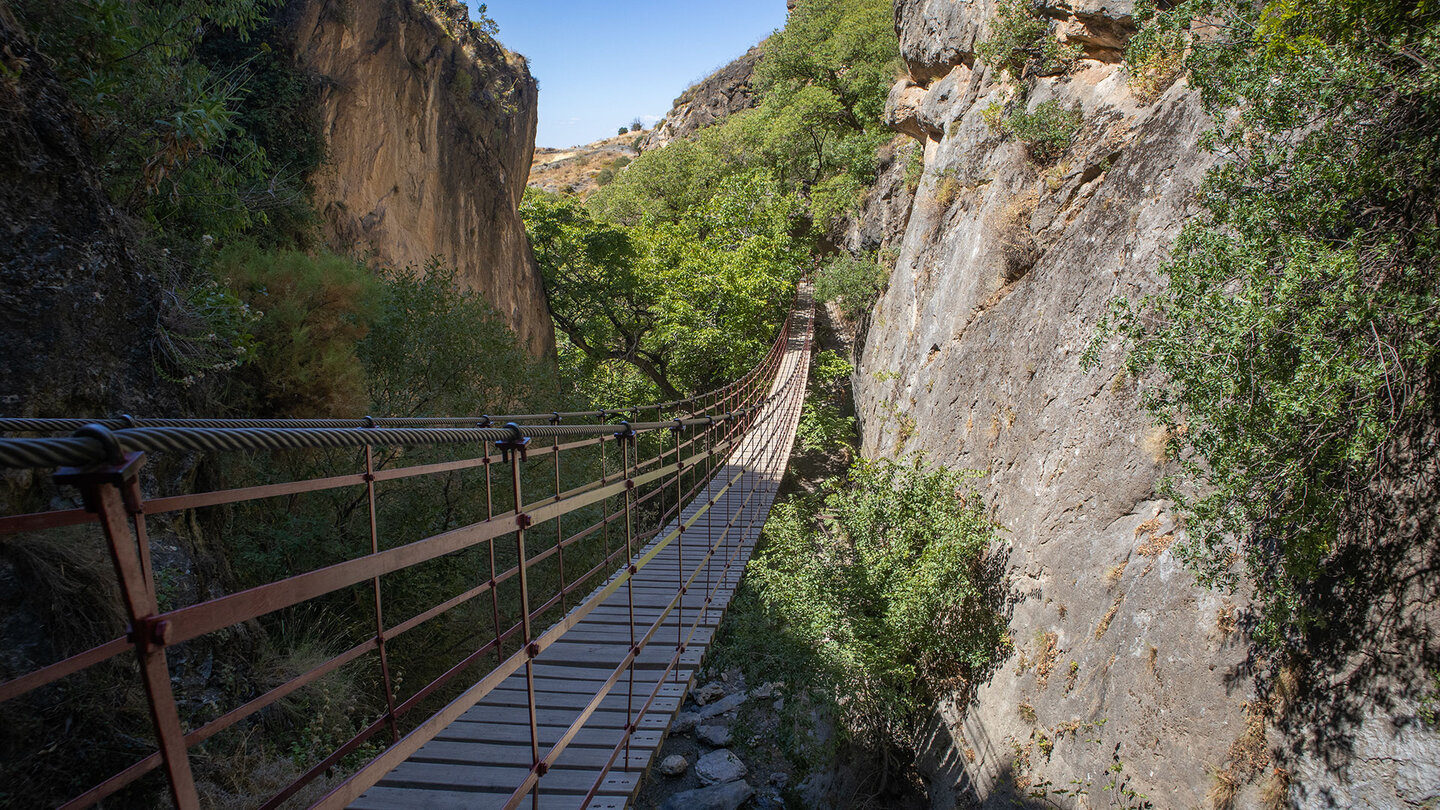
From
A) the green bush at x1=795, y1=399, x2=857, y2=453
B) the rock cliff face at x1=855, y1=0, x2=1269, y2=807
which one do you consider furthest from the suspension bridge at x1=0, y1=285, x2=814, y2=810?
the green bush at x1=795, y1=399, x2=857, y2=453

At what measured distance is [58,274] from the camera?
318cm

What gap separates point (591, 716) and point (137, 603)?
2.21m

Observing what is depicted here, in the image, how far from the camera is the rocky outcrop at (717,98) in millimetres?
25312

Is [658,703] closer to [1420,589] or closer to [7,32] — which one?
[1420,589]

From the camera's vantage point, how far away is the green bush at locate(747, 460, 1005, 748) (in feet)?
20.0

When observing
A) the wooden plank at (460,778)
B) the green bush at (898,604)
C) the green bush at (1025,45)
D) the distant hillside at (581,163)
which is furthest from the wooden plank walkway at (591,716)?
the distant hillside at (581,163)

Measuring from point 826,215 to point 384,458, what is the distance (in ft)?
35.7

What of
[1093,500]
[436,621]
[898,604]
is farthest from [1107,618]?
[436,621]

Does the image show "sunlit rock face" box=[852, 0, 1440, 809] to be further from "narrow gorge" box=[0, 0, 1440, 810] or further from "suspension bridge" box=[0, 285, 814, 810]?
"suspension bridge" box=[0, 285, 814, 810]

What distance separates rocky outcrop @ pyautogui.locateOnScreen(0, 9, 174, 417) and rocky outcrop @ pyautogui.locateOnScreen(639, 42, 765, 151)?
2266 centimetres

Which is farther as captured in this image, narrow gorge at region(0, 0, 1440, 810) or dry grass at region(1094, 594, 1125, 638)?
dry grass at region(1094, 594, 1125, 638)

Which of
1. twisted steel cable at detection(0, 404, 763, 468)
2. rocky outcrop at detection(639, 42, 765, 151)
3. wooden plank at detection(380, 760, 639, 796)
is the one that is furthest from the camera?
rocky outcrop at detection(639, 42, 765, 151)

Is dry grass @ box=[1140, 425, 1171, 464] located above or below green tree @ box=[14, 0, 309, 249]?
below

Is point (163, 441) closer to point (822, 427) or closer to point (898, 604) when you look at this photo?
point (898, 604)
